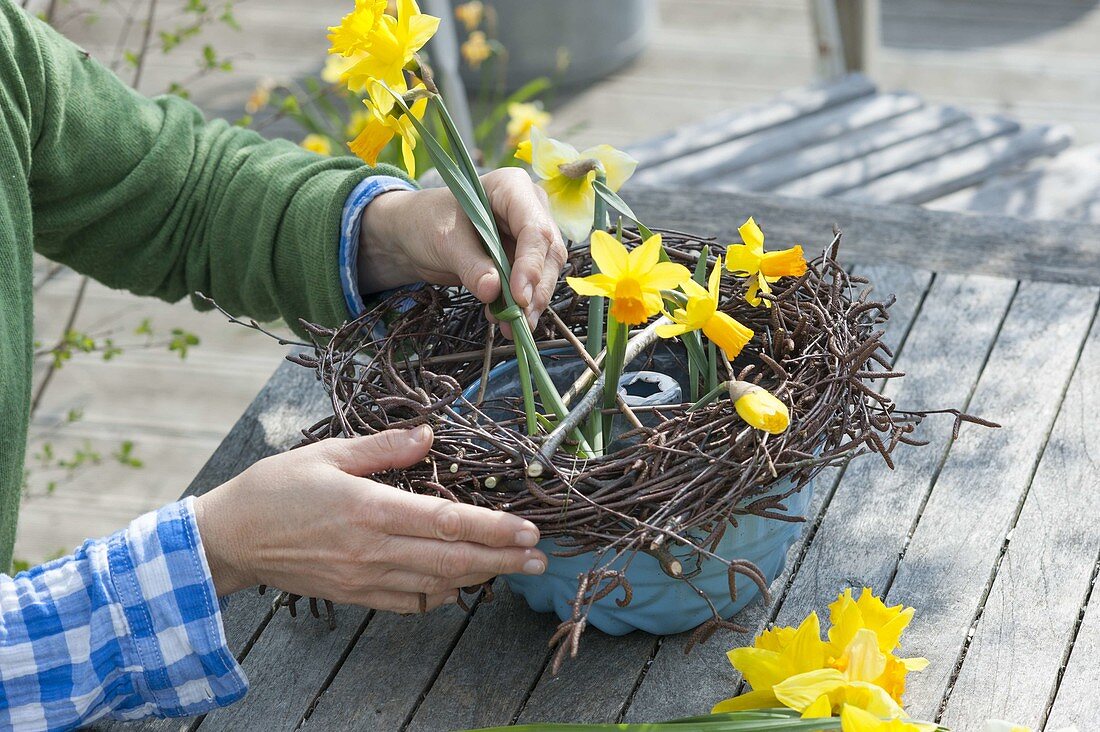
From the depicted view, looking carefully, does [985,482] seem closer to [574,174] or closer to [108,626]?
[574,174]

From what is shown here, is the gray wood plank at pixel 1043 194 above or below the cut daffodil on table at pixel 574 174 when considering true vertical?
below

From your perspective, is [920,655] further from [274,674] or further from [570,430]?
[274,674]

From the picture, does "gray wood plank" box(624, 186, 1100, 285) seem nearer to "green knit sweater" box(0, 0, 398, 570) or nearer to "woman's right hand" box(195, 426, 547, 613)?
"green knit sweater" box(0, 0, 398, 570)

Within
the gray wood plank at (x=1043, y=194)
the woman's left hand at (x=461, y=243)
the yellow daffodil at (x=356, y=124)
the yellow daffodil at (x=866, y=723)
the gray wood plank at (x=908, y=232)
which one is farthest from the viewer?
the gray wood plank at (x=1043, y=194)

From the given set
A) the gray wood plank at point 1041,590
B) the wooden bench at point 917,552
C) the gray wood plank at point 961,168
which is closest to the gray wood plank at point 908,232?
the wooden bench at point 917,552

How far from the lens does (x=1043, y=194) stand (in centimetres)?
218

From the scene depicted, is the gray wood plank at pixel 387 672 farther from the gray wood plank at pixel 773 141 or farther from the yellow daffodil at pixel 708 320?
the gray wood plank at pixel 773 141

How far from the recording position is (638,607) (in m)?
0.81

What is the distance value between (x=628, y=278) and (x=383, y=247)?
1.29 ft

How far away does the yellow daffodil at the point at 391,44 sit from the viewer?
0.75 metres

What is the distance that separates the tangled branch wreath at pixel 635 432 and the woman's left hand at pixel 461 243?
1.5 inches

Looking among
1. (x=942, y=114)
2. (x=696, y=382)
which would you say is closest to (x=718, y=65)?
(x=942, y=114)

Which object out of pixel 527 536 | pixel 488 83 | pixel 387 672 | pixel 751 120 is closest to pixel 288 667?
pixel 387 672

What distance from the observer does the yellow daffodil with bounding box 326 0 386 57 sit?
0.75 meters
